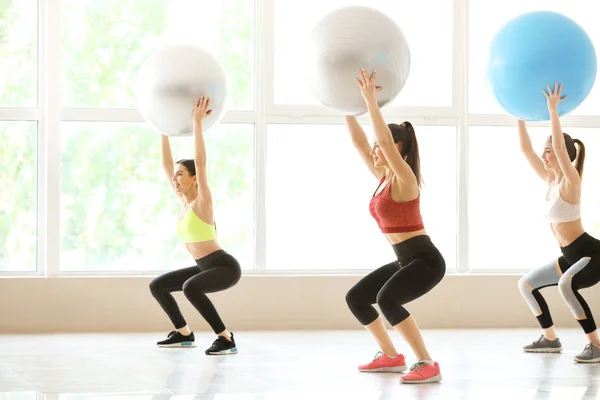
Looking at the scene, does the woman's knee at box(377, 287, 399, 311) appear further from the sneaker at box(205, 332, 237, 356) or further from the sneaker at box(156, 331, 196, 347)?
the sneaker at box(156, 331, 196, 347)

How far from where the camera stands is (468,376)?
4328 mm

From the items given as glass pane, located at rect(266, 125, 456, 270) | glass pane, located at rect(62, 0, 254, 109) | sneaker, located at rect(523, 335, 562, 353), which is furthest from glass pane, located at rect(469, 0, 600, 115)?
sneaker, located at rect(523, 335, 562, 353)

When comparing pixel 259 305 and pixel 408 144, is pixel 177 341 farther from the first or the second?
pixel 408 144

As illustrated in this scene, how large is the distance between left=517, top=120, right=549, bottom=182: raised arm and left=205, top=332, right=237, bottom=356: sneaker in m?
1.83

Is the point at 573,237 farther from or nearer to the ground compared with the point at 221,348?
farther from the ground

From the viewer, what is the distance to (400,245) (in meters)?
4.25

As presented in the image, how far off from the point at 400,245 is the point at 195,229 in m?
1.41

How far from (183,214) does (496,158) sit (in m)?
2.53

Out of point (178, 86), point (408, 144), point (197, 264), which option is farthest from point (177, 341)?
point (408, 144)

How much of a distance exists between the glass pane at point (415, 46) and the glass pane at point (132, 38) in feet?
0.94

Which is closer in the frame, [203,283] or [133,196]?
[203,283]

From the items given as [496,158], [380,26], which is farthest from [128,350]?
[496,158]

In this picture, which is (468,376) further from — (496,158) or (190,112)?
(496,158)

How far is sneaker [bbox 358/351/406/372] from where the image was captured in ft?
14.6
